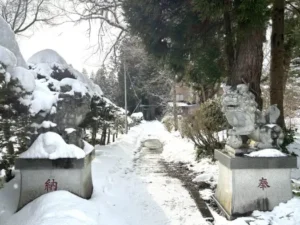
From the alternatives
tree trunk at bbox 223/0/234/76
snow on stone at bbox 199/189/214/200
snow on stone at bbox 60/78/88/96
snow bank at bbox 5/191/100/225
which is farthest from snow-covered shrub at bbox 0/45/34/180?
tree trunk at bbox 223/0/234/76

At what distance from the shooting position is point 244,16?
4.79 m

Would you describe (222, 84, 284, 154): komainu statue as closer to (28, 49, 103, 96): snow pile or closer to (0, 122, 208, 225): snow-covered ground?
(0, 122, 208, 225): snow-covered ground

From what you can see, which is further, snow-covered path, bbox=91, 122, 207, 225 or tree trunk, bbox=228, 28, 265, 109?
tree trunk, bbox=228, 28, 265, 109

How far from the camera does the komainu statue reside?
4613 mm

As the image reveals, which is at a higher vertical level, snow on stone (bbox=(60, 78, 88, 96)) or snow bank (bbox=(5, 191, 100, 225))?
snow on stone (bbox=(60, 78, 88, 96))

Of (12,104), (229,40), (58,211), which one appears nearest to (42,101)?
(12,104)

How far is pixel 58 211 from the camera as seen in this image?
146 inches

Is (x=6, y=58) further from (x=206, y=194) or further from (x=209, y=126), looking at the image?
(x=209, y=126)

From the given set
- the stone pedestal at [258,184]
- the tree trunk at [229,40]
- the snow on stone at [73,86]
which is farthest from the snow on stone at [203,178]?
the snow on stone at [73,86]

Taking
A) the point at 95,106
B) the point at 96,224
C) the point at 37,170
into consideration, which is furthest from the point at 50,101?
the point at 95,106

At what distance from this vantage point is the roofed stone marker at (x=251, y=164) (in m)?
4.45

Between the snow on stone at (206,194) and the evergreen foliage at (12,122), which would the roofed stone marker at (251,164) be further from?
the evergreen foliage at (12,122)

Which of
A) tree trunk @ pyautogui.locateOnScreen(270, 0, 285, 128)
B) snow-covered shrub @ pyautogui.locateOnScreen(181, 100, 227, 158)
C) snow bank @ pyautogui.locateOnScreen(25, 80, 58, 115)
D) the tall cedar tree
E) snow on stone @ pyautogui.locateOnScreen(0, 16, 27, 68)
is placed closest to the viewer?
snow bank @ pyautogui.locateOnScreen(25, 80, 58, 115)

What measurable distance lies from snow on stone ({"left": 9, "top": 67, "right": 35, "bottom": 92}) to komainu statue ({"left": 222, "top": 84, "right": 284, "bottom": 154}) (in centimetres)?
328
